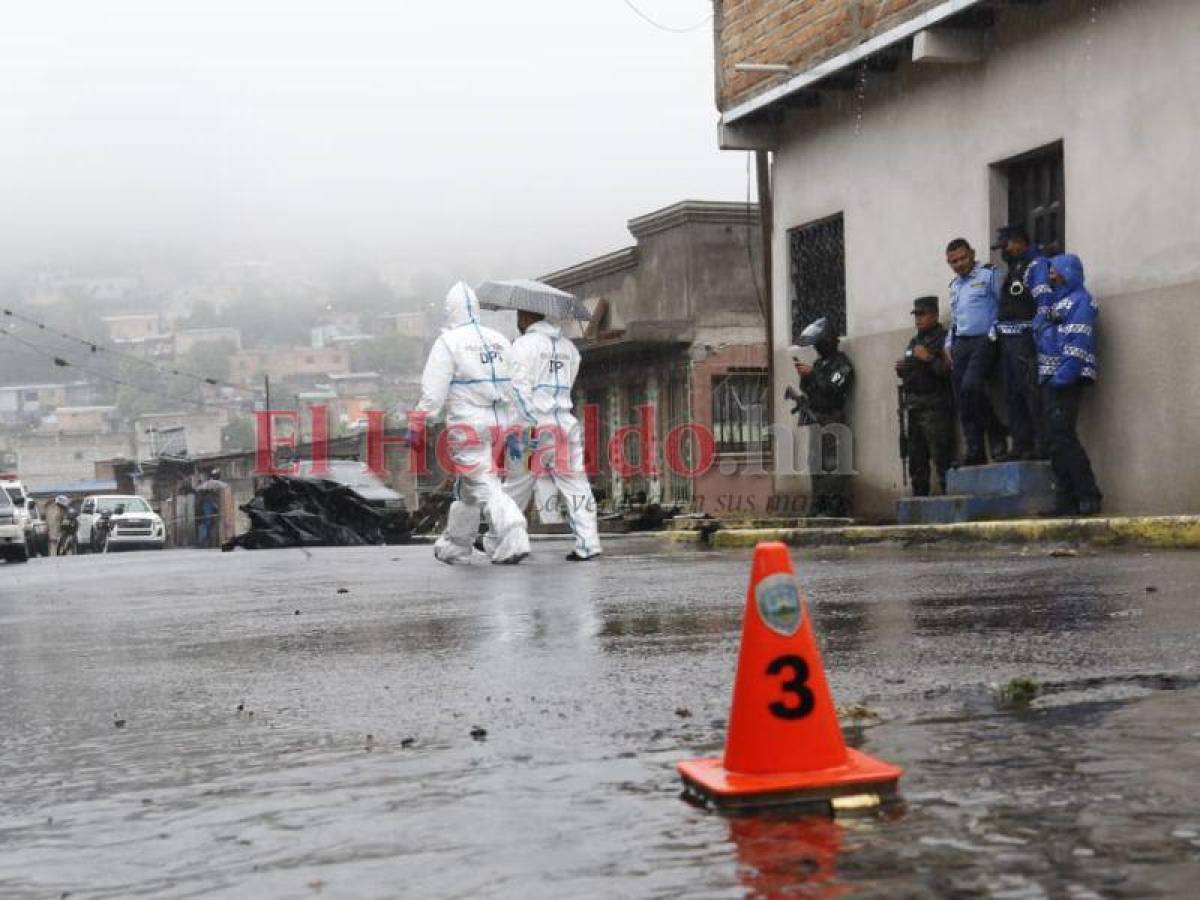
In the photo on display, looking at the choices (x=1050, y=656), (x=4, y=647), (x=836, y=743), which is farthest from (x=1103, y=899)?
(x=4, y=647)

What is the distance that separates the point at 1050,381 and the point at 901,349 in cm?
361

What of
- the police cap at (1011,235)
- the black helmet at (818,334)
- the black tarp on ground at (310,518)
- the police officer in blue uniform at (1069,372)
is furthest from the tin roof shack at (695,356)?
the police officer in blue uniform at (1069,372)

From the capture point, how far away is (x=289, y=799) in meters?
3.55

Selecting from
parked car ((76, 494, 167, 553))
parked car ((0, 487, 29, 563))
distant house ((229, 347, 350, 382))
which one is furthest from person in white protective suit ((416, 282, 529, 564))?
distant house ((229, 347, 350, 382))

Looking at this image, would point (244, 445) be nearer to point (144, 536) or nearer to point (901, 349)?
point (144, 536)

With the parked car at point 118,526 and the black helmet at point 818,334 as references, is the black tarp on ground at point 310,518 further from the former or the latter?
the parked car at point 118,526

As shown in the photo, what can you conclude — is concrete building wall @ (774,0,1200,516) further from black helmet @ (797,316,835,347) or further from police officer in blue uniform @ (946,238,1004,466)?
police officer in blue uniform @ (946,238,1004,466)

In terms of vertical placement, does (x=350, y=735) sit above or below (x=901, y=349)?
below

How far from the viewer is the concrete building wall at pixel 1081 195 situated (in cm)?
1191

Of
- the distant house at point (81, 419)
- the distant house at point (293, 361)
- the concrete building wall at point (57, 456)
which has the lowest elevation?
the concrete building wall at point (57, 456)

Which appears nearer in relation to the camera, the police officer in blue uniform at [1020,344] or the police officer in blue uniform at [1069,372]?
the police officer in blue uniform at [1069,372]

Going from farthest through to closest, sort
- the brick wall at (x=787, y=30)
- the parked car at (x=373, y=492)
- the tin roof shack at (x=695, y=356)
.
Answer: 1. the tin roof shack at (x=695, y=356)
2. the parked car at (x=373, y=492)
3. the brick wall at (x=787, y=30)

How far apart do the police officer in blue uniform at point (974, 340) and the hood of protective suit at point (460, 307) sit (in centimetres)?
360

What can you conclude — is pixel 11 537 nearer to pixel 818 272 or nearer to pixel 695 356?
pixel 695 356
